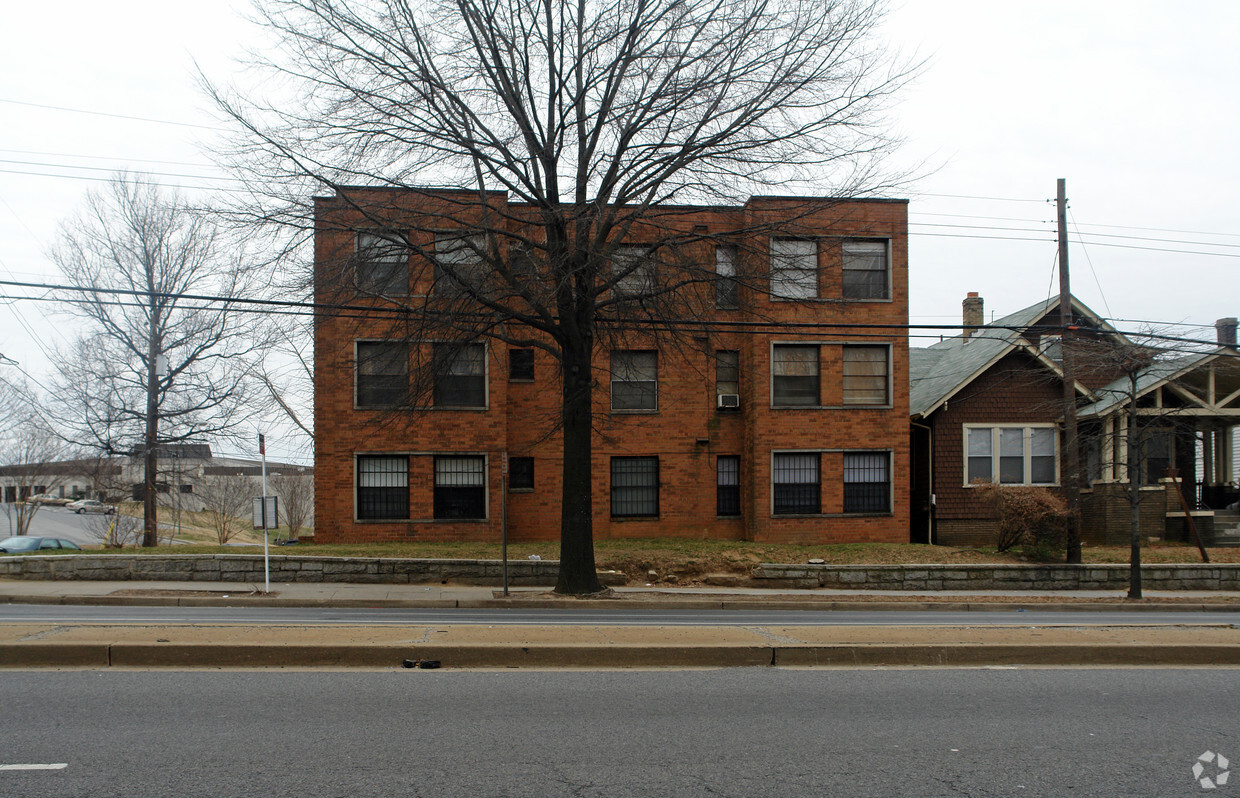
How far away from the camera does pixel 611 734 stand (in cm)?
643

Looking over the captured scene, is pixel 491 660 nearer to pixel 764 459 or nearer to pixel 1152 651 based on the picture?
pixel 1152 651

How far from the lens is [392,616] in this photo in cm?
1436

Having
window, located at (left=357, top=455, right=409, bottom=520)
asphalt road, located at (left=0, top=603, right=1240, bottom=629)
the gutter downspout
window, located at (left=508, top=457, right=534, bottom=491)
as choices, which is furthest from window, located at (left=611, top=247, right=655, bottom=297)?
the gutter downspout

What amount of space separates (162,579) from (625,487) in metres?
12.0

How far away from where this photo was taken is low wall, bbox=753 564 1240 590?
68.6 ft

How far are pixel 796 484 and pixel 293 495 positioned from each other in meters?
33.9

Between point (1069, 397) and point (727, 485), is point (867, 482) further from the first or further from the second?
point (1069, 397)

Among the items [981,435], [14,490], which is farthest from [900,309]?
[14,490]

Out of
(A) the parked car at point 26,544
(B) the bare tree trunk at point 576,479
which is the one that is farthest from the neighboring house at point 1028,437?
(A) the parked car at point 26,544

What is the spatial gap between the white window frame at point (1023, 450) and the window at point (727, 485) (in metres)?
6.68

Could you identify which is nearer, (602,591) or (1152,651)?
(1152,651)

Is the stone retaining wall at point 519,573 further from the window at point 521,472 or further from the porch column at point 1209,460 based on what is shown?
the porch column at point 1209,460

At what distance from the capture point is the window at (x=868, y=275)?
2581cm

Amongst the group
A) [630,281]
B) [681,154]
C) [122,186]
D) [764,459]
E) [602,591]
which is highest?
[122,186]
